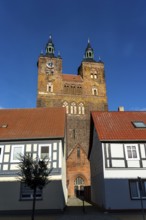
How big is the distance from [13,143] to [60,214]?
23.0 feet

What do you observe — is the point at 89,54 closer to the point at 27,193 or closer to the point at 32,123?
the point at 32,123

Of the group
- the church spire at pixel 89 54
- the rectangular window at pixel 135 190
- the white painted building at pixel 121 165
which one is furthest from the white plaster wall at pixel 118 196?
the church spire at pixel 89 54

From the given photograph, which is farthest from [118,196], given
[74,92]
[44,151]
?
[74,92]

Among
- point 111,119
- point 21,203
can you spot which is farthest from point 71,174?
point 21,203

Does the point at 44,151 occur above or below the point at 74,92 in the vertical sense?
below

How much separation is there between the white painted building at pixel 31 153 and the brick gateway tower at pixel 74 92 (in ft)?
88.6

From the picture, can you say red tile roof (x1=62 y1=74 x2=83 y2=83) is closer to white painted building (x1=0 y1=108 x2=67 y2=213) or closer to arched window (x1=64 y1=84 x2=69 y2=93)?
arched window (x1=64 y1=84 x2=69 y2=93)

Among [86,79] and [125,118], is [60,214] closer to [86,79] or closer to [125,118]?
[125,118]

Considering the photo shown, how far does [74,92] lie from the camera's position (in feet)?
178

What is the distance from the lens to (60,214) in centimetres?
1669

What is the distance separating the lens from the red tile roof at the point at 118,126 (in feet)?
62.3

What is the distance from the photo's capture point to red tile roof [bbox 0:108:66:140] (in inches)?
766

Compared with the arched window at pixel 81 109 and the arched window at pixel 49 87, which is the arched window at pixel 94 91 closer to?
the arched window at pixel 81 109

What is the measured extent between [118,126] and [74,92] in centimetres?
3400
